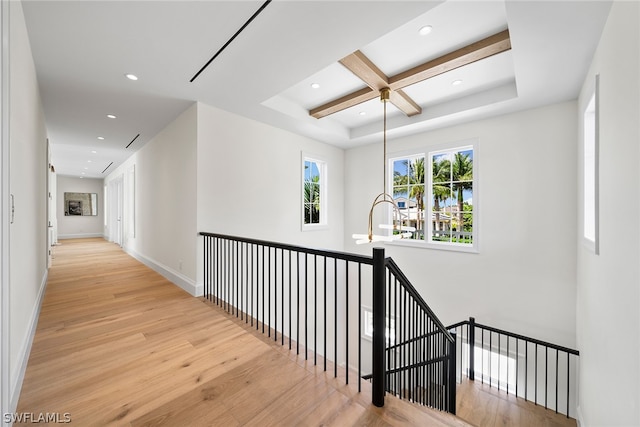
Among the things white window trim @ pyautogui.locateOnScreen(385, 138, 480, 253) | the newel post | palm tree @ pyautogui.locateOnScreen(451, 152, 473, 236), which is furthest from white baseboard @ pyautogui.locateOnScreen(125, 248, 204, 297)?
palm tree @ pyautogui.locateOnScreen(451, 152, 473, 236)

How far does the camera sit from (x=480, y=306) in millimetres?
3898

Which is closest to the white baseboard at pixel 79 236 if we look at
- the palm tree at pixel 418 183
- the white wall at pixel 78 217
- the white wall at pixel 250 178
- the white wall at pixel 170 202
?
the white wall at pixel 78 217

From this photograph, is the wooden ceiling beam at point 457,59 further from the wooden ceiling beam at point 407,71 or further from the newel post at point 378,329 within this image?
the newel post at point 378,329

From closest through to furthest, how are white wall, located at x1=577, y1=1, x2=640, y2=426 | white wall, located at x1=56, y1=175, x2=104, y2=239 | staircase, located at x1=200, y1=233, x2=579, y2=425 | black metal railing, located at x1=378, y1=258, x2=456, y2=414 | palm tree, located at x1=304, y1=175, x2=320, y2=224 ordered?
white wall, located at x1=577, y1=1, x2=640, y2=426
black metal railing, located at x1=378, y1=258, x2=456, y2=414
staircase, located at x1=200, y1=233, x2=579, y2=425
palm tree, located at x1=304, y1=175, x2=320, y2=224
white wall, located at x1=56, y1=175, x2=104, y2=239

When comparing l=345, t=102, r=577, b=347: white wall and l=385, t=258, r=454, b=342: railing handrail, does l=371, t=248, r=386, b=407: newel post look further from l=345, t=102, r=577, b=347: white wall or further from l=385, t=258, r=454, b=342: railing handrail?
l=345, t=102, r=577, b=347: white wall

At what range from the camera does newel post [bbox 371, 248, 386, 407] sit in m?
1.53

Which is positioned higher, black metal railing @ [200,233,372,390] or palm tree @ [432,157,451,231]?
palm tree @ [432,157,451,231]

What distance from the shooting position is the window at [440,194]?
414cm

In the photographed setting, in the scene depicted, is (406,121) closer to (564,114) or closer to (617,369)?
(564,114)

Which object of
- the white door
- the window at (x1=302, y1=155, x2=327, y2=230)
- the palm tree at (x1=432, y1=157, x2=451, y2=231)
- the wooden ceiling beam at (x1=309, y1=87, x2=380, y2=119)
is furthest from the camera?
the white door

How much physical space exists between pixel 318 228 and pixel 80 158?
265 inches

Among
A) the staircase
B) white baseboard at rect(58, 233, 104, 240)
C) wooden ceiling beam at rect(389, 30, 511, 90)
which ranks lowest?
the staircase

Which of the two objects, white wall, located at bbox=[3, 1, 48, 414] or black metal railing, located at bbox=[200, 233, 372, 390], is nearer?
white wall, located at bbox=[3, 1, 48, 414]

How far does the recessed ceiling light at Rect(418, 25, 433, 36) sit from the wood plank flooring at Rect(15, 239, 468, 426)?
2.93 meters
